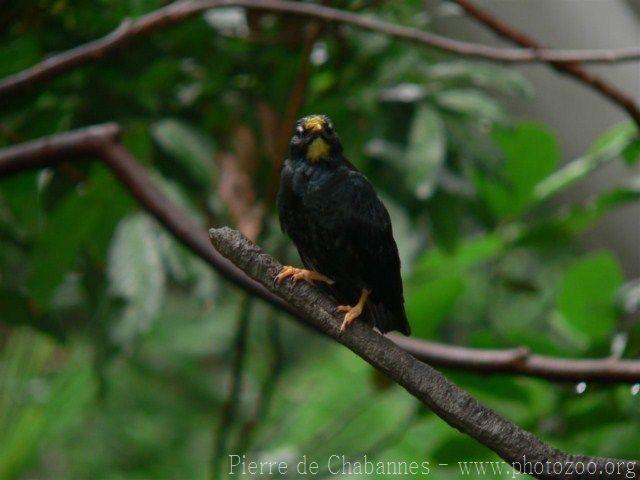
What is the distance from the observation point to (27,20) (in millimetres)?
1336

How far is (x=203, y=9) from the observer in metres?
1.68

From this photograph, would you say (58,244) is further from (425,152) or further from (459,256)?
(459,256)

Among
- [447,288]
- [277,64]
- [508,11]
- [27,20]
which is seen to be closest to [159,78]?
[277,64]

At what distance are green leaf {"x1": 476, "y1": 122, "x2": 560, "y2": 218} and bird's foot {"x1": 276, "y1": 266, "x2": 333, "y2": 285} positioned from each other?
3.32 feet

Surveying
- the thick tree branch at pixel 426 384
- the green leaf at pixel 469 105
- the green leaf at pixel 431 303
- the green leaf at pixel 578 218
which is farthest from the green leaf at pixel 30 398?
the thick tree branch at pixel 426 384

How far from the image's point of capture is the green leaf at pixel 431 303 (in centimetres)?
172

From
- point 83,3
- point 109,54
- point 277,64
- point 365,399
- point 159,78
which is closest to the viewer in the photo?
point 83,3

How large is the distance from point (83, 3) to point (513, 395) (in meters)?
0.98

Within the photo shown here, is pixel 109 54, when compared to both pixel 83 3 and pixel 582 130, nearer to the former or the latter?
pixel 83 3

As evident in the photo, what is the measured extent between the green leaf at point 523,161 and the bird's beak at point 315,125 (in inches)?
40.9

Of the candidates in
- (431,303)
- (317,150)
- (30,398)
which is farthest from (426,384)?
(30,398)

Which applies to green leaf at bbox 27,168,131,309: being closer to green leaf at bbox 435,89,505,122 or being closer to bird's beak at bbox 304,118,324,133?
green leaf at bbox 435,89,505,122

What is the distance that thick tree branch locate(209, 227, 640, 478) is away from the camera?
0.84 m

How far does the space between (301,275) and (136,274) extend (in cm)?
87
